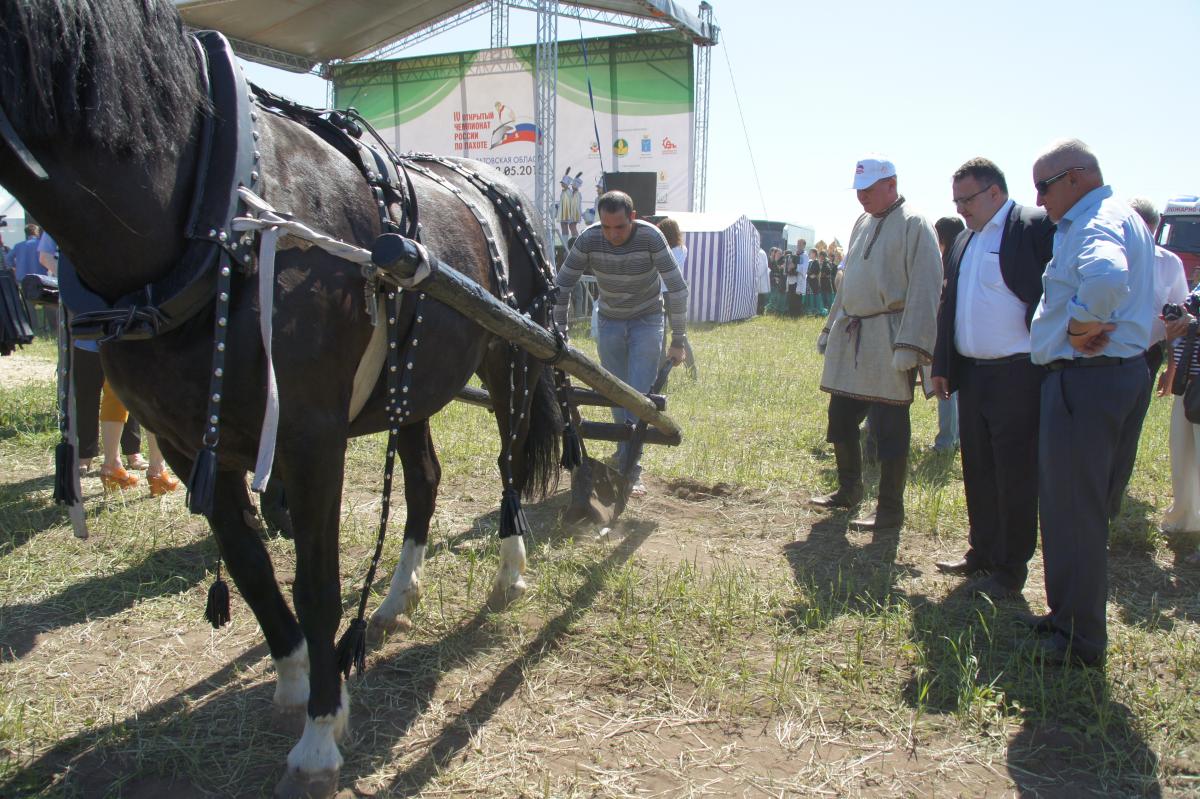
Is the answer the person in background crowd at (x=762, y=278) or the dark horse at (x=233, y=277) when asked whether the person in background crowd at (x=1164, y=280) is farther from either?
the person in background crowd at (x=762, y=278)

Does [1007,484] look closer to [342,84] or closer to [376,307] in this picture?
[376,307]

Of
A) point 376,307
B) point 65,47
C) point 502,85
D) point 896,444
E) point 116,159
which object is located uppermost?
point 502,85

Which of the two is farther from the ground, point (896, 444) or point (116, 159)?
point (116, 159)

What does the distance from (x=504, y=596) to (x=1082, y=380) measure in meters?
2.33

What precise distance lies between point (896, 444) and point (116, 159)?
3.75 meters

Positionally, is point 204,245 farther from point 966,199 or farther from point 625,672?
point 966,199

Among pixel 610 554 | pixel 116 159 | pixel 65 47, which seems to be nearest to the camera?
pixel 65 47

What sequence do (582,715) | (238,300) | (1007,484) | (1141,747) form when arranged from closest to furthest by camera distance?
1. (238,300)
2. (1141,747)
3. (582,715)
4. (1007,484)

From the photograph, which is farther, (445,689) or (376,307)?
(445,689)

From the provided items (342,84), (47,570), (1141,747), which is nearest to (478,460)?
(47,570)

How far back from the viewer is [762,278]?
2042cm

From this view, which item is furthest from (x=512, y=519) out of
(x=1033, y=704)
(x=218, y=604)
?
(x=1033, y=704)

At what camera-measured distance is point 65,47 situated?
161 centimetres

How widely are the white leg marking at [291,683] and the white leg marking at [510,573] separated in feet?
3.34
